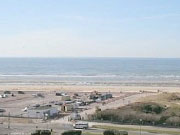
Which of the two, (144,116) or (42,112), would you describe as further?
(42,112)

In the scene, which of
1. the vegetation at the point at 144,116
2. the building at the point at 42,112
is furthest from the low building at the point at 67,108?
the vegetation at the point at 144,116

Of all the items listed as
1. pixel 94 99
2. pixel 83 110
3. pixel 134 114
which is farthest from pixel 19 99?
pixel 134 114

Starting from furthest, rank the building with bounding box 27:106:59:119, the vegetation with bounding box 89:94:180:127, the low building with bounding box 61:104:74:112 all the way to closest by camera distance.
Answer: the low building with bounding box 61:104:74:112
the building with bounding box 27:106:59:119
the vegetation with bounding box 89:94:180:127

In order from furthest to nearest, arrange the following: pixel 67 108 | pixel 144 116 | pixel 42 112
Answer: pixel 67 108
pixel 42 112
pixel 144 116

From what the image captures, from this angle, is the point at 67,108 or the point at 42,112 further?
the point at 67,108

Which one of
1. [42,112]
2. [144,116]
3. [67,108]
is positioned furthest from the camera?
[67,108]

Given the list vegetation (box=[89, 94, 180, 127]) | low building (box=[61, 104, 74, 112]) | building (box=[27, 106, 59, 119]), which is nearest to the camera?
vegetation (box=[89, 94, 180, 127])

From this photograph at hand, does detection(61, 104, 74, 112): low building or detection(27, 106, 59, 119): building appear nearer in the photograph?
detection(27, 106, 59, 119): building

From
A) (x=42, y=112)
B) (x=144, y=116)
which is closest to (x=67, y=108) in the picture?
(x=42, y=112)

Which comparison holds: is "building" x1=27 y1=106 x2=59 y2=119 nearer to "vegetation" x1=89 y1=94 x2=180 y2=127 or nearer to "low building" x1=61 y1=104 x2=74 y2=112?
"low building" x1=61 y1=104 x2=74 y2=112

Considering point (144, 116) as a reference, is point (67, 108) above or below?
below

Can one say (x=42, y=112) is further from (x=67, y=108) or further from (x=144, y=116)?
(x=144, y=116)

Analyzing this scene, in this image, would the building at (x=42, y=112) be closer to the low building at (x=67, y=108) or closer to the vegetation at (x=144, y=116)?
the low building at (x=67, y=108)

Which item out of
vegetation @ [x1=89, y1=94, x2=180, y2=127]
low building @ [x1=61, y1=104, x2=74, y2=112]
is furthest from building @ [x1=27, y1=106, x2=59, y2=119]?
vegetation @ [x1=89, y1=94, x2=180, y2=127]
